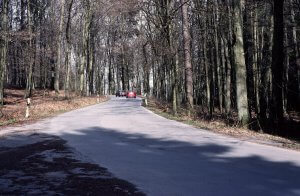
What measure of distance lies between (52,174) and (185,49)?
21.7 m

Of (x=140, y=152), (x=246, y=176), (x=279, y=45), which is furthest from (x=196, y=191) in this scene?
(x=279, y=45)

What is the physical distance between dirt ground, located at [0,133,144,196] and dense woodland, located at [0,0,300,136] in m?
10.7

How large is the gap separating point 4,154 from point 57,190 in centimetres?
426

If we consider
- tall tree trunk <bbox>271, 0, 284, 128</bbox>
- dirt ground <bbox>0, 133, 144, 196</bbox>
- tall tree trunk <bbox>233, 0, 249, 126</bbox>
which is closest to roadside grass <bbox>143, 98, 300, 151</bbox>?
tall tree trunk <bbox>233, 0, 249, 126</bbox>

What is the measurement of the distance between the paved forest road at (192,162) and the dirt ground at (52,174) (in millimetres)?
353

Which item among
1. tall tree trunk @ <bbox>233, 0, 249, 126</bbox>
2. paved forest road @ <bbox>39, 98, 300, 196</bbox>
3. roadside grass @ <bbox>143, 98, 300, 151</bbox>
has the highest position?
tall tree trunk @ <bbox>233, 0, 249, 126</bbox>

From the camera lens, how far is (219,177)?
24.9 feet

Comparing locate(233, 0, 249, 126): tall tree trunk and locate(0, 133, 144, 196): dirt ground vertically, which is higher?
locate(233, 0, 249, 126): tall tree trunk

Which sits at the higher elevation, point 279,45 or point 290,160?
point 279,45

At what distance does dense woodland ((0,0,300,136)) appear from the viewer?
68.3 feet

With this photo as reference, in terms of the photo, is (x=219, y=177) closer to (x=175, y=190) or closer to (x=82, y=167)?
(x=175, y=190)

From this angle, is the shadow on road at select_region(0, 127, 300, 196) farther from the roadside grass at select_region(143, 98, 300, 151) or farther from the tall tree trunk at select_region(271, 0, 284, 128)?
the tall tree trunk at select_region(271, 0, 284, 128)

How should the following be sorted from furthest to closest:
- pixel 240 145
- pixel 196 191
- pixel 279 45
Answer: pixel 279 45, pixel 240 145, pixel 196 191

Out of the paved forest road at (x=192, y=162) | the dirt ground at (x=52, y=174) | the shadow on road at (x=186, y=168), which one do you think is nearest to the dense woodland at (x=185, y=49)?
the paved forest road at (x=192, y=162)
